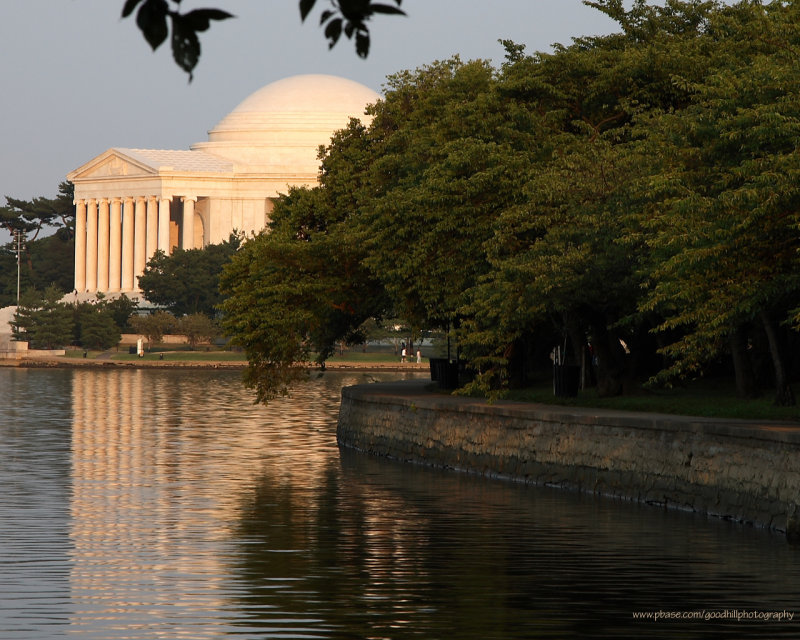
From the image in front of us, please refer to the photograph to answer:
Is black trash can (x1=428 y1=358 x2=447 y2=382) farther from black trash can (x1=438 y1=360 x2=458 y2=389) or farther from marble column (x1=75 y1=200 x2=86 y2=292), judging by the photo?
marble column (x1=75 y1=200 x2=86 y2=292)

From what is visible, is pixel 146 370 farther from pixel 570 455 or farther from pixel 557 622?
pixel 557 622

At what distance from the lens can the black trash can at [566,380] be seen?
3991 centimetres

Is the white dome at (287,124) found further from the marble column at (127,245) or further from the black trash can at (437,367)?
the black trash can at (437,367)

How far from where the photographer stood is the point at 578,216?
1441 inches

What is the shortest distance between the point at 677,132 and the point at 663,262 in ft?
15.2

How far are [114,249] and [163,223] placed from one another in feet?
35.2

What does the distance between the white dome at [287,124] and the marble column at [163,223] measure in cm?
Result: 882

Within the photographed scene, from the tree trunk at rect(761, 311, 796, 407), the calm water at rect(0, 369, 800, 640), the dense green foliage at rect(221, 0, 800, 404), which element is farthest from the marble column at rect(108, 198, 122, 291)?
the tree trunk at rect(761, 311, 796, 407)

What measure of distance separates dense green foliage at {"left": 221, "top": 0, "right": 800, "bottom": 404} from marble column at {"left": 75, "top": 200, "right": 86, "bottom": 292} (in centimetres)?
13429

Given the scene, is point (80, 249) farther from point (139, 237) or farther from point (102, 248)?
point (139, 237)

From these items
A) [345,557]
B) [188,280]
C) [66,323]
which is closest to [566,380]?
[345,557]

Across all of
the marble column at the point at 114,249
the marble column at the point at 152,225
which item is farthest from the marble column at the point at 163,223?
the marble column at the point at 114,249

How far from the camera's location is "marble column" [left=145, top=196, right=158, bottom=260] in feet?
576

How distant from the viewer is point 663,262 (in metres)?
31.1
